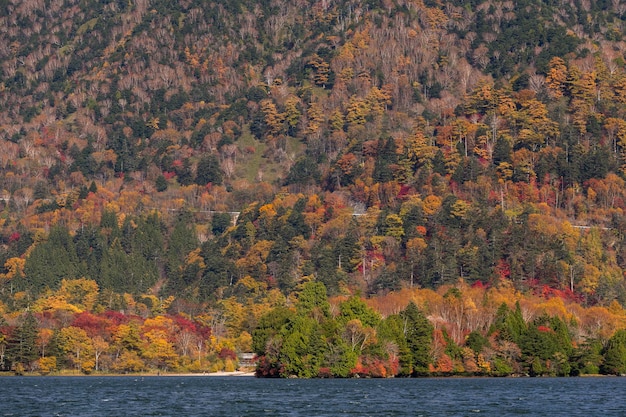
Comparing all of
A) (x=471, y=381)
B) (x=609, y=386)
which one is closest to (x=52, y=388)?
(x=471, y=381)

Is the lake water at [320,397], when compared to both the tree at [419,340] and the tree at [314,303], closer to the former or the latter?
the tree at [419,340]

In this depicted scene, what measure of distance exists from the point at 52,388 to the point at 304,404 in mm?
44194

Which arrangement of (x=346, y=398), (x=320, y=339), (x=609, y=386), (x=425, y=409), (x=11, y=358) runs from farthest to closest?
(x=11, y=358)
(x=320, y=339)
(x=609, y=386)
(x=346, y=398)
(x=425, y=409)

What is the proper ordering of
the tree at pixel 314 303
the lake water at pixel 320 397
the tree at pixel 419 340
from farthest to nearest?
the tree at pixel 314 303 → the tree at pixel 419 340 → the lake water at pixel 320 397

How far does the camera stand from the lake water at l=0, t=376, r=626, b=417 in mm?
119375

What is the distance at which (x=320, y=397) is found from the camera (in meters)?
136

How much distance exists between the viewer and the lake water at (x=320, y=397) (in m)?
119

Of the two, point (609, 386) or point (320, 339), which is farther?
point (320, 339)

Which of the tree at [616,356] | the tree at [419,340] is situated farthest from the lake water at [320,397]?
the tree at [616,356]

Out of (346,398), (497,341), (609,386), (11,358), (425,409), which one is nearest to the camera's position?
(425,409)

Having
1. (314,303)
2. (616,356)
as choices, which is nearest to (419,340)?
(314,303)

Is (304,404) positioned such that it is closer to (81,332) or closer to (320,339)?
(320,339)

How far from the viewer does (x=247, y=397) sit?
5477 inches

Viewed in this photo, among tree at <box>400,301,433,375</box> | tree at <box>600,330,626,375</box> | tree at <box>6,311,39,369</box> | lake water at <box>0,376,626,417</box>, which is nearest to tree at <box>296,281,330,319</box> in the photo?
lake water at <box>0,376,626,417</box>
